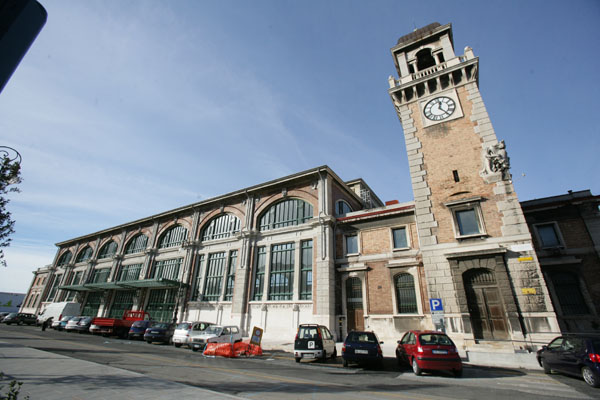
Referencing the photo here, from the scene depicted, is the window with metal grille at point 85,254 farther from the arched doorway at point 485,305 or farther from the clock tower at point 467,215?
the arched doorway at point 485,305

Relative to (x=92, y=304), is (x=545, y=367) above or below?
below

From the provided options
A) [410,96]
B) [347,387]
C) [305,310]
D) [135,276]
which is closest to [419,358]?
[347,387]

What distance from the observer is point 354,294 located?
1983cm

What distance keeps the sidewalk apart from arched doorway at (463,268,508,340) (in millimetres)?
14352

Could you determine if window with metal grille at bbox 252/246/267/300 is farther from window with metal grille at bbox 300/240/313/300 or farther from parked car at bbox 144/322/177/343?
parked car at bbox 144/322/177/343

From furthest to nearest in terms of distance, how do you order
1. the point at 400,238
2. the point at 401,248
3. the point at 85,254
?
the point at 85,254 < the point at 400,238 < the point at 401,248

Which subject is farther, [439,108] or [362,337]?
[439,108]

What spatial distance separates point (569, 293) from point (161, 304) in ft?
109

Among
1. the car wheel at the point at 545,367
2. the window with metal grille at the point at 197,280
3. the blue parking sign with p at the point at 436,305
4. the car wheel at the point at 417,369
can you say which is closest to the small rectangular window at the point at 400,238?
the blue parking sign with p at the point at 436,305

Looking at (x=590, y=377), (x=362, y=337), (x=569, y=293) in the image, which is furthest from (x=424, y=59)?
(x=590, y=377)

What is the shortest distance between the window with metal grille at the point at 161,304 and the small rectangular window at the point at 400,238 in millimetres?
22544

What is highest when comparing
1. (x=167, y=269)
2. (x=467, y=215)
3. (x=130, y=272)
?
(x=467, y=215)

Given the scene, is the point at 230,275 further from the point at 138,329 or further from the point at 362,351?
the point at 362,351

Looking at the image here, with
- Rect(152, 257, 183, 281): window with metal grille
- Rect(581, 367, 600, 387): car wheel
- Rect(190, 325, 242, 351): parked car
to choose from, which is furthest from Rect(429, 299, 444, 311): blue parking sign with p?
Rect(152, 257, 183, 281): window with metal grille
